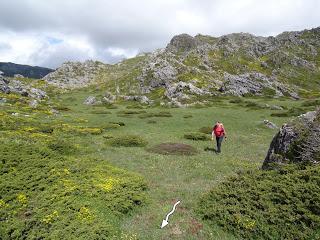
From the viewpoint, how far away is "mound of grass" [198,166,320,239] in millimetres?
16109

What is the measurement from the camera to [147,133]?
4894 cm

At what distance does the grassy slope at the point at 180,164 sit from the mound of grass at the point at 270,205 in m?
0.85

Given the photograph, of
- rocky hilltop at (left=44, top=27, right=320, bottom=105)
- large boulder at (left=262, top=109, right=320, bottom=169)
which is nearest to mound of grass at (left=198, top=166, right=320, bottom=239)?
large boulder at (left=262, top=109, right=320, bottom=169)

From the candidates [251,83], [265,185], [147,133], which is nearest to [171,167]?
[265,185]

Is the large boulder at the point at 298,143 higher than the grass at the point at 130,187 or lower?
higher

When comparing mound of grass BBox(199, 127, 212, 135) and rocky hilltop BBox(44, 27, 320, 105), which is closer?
mound of grass BBox(199, 127, 212, 135)

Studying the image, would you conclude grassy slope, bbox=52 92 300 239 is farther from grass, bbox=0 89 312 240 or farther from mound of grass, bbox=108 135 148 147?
mound of grass, bbox=108 135 148 147

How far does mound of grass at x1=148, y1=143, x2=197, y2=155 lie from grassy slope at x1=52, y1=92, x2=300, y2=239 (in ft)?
3.48

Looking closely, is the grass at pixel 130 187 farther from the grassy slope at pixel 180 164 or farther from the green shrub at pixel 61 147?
the green shrub at pixel 61 147

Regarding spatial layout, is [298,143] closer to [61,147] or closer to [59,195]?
[59,195]

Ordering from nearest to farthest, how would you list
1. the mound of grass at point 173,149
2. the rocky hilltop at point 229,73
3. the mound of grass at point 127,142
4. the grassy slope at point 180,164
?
the grassy slope at point 180,164
the mound of grass at point 173,149
the mound of grass at point 127,142
the rocky hilltop at point 229,73

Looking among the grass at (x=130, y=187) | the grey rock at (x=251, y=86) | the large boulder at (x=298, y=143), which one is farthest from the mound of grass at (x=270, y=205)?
the grey rock at (x=251, y=86)

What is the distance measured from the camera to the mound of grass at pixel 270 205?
16.1 meters

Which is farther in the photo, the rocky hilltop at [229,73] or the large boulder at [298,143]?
the rocky hilltop at [229,73]
